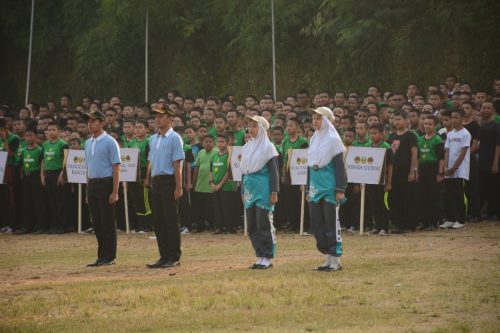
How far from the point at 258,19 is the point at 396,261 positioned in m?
17.6

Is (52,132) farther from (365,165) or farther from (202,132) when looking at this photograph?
(365,165)

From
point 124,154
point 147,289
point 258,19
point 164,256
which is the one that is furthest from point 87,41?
point 147,289

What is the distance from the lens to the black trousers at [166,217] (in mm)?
16328

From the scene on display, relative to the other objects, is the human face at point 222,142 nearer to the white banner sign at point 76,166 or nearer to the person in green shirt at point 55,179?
the white banner sign at point 76,166

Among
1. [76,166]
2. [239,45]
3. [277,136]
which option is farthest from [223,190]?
[239,45]

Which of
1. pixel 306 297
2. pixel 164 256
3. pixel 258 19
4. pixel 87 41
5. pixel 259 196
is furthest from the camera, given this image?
pixel 87 41

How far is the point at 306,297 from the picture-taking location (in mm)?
12648

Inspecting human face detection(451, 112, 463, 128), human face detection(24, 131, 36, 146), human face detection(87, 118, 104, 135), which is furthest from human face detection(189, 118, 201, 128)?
human face detection(87, 118, 104, 135)

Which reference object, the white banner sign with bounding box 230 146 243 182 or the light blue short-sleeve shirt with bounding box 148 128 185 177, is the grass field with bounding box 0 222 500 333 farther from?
the white banner sign with bounding box 230 146 243 182

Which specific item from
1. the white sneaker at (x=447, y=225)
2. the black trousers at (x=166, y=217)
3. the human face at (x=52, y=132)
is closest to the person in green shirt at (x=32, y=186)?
the human face at (x=52, y=132)

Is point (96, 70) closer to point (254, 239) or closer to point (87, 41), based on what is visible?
point (87, 41)

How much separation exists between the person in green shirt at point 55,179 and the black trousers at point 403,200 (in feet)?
26.0

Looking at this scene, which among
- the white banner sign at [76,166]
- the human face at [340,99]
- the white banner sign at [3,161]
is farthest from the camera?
the white banner sign at [3,161]

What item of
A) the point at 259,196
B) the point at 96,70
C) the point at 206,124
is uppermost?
the point at 96,70
